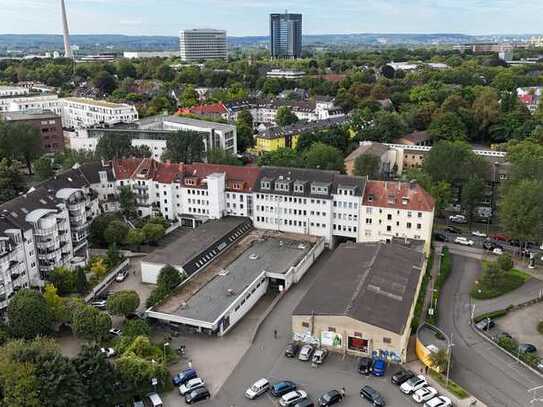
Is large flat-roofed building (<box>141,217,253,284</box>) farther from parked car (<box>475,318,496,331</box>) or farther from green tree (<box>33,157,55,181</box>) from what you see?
green tree (<box>33,157,55,181</box>)

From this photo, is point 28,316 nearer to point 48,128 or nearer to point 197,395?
point 197,395

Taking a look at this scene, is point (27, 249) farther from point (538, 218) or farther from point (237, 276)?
point (538, 218)

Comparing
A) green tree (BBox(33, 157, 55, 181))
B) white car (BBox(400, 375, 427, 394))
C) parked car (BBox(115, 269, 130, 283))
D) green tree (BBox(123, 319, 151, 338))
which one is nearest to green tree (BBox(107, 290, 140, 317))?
green tree (BBox(123, 319, 151, 338))

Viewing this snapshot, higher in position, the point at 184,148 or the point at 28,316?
the point at 184,148

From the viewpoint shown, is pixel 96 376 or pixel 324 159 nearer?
pixel 96 376

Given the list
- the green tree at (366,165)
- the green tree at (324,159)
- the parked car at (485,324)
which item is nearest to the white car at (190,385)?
the parked car at (485,324)

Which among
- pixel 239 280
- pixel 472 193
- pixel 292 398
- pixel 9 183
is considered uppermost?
pixel 9 183

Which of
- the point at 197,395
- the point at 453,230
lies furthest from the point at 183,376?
the point at 453,230
